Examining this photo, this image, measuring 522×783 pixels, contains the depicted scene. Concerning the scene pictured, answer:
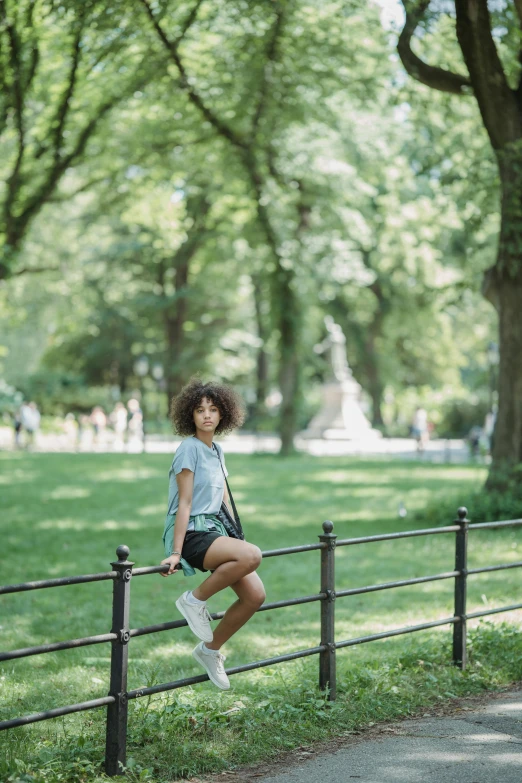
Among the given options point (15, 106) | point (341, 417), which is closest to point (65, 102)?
point (15, 106)

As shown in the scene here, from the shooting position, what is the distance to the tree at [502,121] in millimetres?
13734

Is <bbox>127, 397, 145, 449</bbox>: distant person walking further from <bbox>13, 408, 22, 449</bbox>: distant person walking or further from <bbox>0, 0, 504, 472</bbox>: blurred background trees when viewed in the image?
<bbox>0, 0, 504, 472</bbox>: blurred background trees

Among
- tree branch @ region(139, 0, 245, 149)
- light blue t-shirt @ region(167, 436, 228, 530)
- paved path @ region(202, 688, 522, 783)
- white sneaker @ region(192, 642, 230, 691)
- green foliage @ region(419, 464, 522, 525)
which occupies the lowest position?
paved path @ region(202, 688, 522, 783)

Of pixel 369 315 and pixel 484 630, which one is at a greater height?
pixel 369 315

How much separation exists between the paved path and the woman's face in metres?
1.87

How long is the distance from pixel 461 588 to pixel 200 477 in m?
2.84

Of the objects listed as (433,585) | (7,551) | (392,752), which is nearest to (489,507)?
(433,585)

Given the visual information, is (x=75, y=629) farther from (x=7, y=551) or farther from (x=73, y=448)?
(x=73, y=448)

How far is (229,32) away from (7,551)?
42.0 feet

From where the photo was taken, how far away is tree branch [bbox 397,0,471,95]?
13.8 m

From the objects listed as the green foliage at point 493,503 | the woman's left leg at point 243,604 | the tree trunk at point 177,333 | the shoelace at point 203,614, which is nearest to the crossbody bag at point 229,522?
the woman's left leg at point 243,604

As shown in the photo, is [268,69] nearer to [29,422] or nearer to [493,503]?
[493,503]

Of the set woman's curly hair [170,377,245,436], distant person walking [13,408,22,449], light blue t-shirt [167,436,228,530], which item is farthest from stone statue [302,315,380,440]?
light blue t-shirt [167,436,228,530]

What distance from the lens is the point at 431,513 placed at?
16906 millimetres
